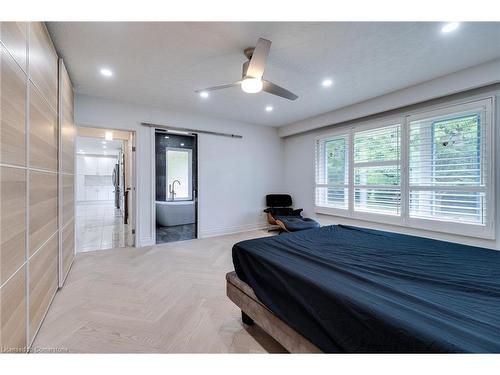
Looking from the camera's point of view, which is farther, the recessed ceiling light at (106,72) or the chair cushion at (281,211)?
the chair cushion at (281,211)

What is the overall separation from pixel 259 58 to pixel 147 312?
2.56 m

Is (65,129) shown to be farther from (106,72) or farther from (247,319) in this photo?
(247,319)

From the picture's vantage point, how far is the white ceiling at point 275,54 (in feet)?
6.27

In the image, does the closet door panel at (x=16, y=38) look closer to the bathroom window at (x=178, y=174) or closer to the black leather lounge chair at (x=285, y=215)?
the black leather lounge chair at (x=285, y=215)

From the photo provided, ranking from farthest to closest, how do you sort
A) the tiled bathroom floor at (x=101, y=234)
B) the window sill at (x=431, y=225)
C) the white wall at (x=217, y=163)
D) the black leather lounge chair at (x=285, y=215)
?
the black leather lounge chair at (x=285, y=215) → the tiled bathroom floor at (x=101, y=234) → the white wall at (x=217, y=163) → the window sill at (x=431, y=225)

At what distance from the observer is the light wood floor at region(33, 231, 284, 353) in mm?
1521

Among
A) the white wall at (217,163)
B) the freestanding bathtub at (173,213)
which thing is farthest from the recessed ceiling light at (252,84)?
the freestanding bathtub at (173,213)

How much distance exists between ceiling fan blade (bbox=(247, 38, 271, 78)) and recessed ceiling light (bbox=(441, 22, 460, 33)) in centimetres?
155

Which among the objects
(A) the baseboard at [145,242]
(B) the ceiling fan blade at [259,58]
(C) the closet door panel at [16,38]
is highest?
(B) the ceiling fan blade at [259,58]

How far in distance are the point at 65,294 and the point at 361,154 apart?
4673 millimetres

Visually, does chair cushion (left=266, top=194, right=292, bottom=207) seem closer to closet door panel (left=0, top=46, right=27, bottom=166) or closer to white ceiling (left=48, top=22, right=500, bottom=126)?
white ceiling (left=48, top=22, right=500, bottom=126)

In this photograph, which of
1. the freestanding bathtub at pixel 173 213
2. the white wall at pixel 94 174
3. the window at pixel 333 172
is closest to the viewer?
the window at pixel 333 172

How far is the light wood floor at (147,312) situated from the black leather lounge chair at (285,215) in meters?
1.57
